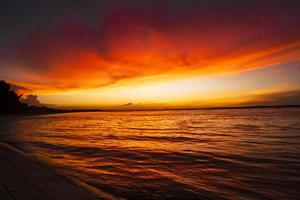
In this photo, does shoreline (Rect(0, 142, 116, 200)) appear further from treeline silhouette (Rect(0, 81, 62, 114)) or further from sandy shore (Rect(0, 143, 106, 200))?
treeline silhouette (Rect(0, 81, 62, 114))

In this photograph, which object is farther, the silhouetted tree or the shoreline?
the silhouetted tree

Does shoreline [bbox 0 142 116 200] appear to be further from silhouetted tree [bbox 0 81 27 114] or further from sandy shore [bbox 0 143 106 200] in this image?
silhouetted tree [bbox 0 81 27 114]

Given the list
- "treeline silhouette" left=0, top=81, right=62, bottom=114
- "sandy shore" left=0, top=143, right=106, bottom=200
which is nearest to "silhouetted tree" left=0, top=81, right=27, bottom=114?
"treeline silhouette" left=0, top=81, right=62, bottom=114

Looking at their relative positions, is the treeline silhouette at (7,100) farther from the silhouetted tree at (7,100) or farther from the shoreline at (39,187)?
the shoreline at (39,187)

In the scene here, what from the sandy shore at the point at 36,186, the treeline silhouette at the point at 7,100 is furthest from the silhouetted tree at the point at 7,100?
the sandy shore at the point at 36,186

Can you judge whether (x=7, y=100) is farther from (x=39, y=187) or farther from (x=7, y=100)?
(x=39, y=187)

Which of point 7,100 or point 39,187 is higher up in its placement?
point 7,100

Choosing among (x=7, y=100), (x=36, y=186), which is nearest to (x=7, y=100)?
(x=7, y=100)

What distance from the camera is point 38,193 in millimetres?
6273

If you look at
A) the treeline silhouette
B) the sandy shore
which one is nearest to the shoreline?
the sandy shore

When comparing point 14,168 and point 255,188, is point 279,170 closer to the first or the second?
point 255,188

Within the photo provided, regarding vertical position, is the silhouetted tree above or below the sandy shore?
above

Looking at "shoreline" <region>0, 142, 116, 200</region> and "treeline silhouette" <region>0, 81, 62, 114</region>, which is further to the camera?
"treeline silhouette" <region>0, 81, 62, 114</region>

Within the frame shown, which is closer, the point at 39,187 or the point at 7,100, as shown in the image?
the point at 39,187
